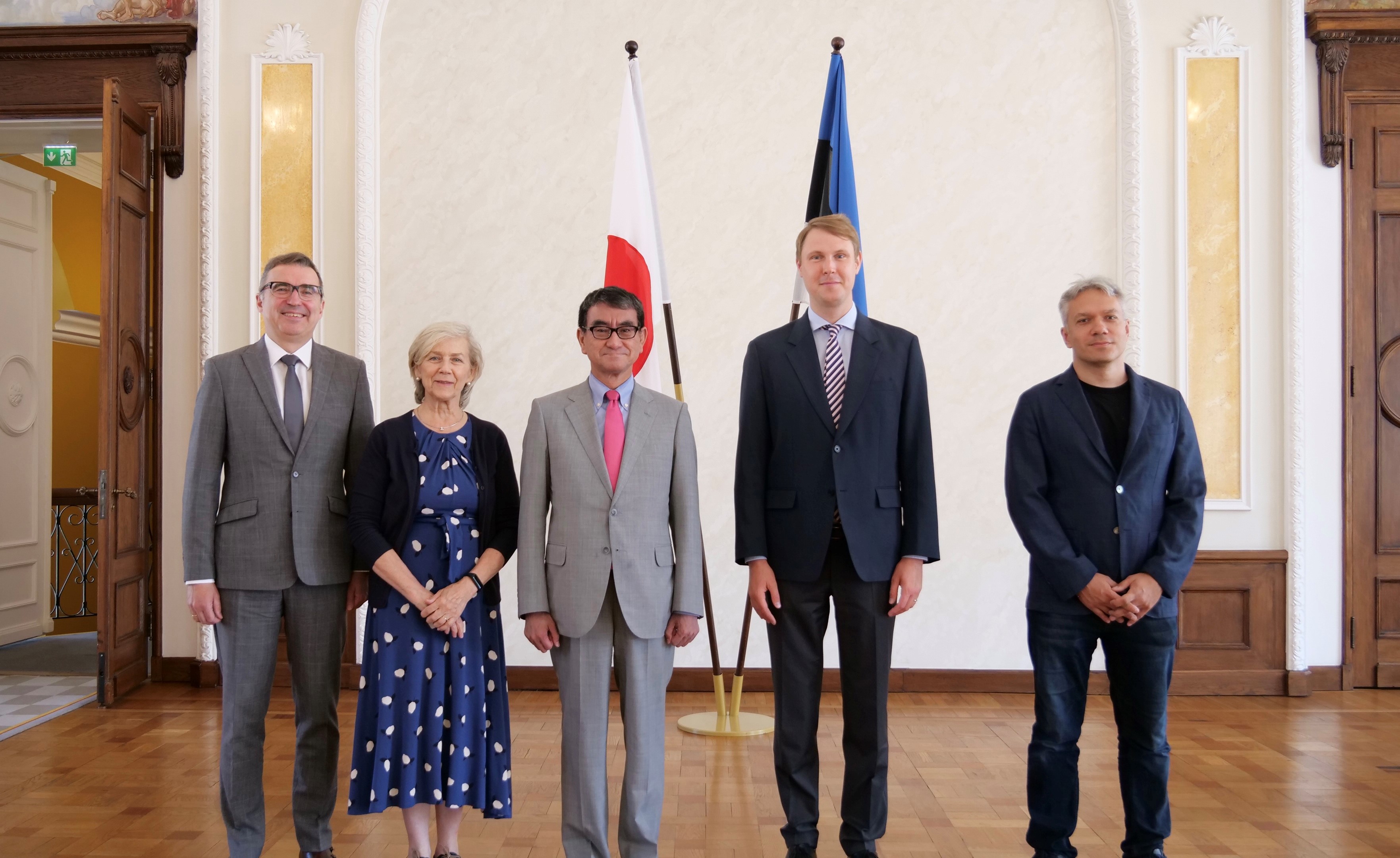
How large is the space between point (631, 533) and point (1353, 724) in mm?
3557

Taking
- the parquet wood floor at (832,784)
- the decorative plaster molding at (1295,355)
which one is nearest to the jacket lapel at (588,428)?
the parquet wood floor at (832,784)

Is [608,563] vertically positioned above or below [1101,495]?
below

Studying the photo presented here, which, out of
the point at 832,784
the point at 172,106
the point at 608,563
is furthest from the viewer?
the point at 172,106

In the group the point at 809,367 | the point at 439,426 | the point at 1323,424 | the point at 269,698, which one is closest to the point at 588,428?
the point at 439,426

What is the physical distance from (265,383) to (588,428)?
85cm

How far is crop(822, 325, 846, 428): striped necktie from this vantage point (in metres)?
2.56

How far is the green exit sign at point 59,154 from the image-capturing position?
5312 mm

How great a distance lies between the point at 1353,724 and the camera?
4.23 meters

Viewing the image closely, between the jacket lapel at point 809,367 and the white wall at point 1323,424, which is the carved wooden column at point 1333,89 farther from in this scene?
the jacket lapel at point 809,367

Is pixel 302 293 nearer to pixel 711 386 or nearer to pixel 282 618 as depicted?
pixel 282 618

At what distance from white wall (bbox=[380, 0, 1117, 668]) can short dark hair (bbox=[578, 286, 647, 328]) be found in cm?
251

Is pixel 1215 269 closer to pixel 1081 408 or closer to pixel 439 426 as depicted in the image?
pixel 1081 408

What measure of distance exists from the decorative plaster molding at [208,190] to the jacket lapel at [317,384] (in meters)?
2.65

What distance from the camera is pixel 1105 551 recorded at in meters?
2.47
